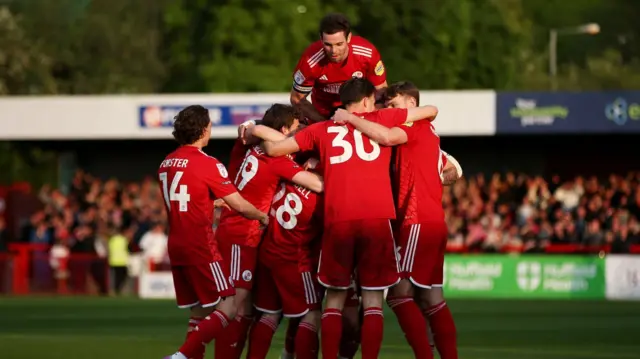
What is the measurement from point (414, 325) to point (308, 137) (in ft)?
5.88

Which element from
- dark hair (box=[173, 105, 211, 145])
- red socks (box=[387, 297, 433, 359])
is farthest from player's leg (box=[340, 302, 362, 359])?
dark hair (box=[173, 105, 211, 145])

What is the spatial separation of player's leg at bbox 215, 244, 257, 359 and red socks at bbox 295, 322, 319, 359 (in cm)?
64

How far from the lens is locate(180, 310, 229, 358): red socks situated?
12.4m

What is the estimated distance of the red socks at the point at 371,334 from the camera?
39.2 feet

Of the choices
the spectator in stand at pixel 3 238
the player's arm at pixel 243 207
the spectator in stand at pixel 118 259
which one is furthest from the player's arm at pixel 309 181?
the spectator in stand at pixel 3 238

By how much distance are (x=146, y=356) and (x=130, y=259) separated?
16479mm

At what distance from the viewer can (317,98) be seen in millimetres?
13352

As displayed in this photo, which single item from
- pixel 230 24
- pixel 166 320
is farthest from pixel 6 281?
pixel 230 24

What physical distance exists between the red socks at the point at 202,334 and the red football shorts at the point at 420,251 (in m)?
1.64

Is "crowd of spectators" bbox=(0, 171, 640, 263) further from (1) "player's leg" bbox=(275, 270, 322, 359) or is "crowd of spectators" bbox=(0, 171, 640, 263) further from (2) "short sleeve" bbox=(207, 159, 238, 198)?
(2) "short sleeve" bbox=(207, 159, 238, 198)

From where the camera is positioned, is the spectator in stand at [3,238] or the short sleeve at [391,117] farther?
the spectator in stand at [3,238]

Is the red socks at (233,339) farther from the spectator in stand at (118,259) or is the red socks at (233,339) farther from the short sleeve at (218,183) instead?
the spectator in stand at (118,259)

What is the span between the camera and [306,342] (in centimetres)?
1239

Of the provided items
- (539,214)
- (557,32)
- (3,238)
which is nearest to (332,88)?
(539,214)
